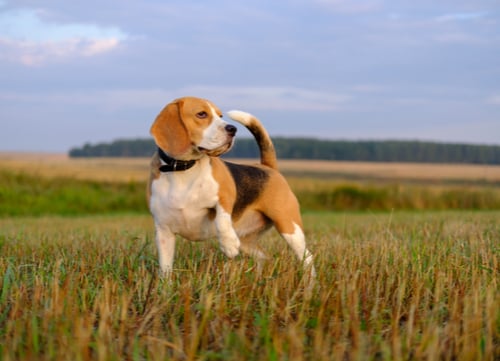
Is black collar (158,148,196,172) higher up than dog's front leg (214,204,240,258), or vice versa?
black collar (158,148,196,172)

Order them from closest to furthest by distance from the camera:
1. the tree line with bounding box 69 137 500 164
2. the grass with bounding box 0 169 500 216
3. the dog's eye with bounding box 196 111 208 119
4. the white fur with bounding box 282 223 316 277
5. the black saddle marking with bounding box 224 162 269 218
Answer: the dog's eye with bounding box 196 111 208 119, the black saddle marking with bounding box 224 162 269 218, the white fur with bounding box 282 223 316 277, the grass with bounding box 0 169 500 216, the tree line with bounding box 69 137 500 164

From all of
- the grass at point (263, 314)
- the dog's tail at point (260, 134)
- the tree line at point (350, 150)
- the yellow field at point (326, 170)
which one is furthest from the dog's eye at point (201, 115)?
the tree line at point (350, 150)

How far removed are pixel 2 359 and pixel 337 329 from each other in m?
1.77

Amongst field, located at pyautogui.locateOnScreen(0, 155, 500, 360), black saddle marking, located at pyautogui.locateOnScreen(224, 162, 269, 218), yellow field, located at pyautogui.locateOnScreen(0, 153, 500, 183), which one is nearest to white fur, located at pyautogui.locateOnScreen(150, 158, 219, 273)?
field, located at pyautogui.locateOnScreen(0, 155, 500, 360)

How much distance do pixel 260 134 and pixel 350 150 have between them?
3231 centimetres

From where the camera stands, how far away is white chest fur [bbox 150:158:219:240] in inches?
233

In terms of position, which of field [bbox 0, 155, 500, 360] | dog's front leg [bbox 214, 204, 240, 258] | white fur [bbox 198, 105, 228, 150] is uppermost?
white fur [bbox 198, 105, 228, 150]

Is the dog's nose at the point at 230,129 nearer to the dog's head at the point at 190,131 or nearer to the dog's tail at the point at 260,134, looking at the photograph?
the dog's head at the point at 190,131

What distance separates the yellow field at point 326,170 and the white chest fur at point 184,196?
14232 mm

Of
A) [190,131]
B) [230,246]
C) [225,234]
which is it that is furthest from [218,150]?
[230,246]

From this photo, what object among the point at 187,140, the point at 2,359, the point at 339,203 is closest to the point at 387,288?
the point at 187,140

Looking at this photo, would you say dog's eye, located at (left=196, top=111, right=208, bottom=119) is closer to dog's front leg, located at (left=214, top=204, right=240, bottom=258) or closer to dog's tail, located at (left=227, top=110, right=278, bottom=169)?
dog's front leg, located at (left=214, top=204, right=240, bottom=258)

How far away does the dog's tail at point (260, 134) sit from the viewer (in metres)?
7.01

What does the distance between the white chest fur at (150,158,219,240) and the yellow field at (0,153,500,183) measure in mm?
14232
